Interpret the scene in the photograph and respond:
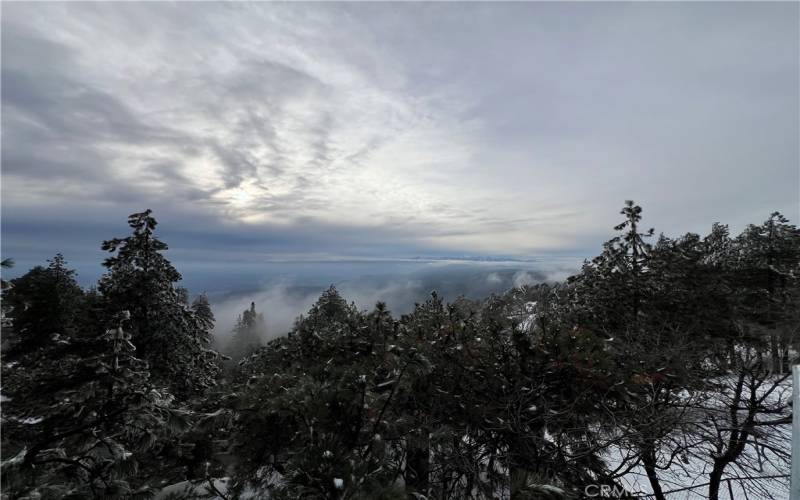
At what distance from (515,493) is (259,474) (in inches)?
179

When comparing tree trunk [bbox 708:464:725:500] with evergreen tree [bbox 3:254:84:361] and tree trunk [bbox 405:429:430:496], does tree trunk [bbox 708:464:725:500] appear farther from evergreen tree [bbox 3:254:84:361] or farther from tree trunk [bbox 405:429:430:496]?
evergreen tree [bbox 3:254:84:361]

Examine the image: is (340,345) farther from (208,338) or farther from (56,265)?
(56,265)

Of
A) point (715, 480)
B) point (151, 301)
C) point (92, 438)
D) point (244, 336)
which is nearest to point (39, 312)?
point (151, 301)

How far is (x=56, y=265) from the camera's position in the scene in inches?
810

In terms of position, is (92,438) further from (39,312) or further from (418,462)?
(39,312)

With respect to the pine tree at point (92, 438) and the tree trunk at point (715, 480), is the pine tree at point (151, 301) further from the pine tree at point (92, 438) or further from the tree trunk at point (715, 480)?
the tree trunk at point (715, 480)

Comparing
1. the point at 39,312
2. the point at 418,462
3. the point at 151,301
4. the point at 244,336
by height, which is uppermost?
the point at 151,301

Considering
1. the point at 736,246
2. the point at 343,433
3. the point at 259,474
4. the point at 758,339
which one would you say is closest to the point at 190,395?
the point at 259,474

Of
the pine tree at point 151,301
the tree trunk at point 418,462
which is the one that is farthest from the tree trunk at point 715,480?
the pine tree at point 151,301

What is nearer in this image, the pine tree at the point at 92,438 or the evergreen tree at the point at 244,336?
the pine tree at the point at 92,438

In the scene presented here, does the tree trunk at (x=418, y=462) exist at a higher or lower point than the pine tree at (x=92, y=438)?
lower

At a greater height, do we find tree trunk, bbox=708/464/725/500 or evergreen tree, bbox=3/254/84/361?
evergreen tree, bbox=3/254/84/361

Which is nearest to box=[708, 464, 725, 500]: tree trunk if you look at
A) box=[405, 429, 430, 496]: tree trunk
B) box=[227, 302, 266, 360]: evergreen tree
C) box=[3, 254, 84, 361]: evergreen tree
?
box=[405, 429, 430, 496]: tree trunk

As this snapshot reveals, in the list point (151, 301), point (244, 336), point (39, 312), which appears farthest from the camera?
point (244, 336)
